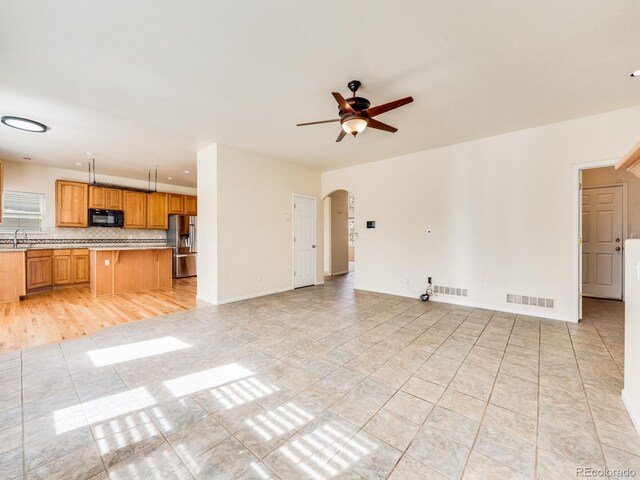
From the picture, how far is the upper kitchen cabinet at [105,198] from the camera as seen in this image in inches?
257

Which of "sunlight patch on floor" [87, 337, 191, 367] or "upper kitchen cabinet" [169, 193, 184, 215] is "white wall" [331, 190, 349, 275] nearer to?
"upper kitchen cabinet" [169, 193, 184, 215]

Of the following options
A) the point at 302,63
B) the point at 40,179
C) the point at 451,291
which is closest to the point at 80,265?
the point at 40,179

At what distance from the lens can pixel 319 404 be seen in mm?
1932

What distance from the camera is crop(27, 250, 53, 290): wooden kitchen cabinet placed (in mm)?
5367

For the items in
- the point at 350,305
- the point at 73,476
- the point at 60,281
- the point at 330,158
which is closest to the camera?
the point at 73,476

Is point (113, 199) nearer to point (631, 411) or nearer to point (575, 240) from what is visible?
point (631, 411)

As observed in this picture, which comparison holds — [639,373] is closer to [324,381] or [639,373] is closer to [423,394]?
[423,394]

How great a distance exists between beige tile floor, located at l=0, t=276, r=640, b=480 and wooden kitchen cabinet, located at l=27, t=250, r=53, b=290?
3.68 meters

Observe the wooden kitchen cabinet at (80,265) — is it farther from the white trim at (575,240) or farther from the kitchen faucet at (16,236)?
the white trim at (575,240)

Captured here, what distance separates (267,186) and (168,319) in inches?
115

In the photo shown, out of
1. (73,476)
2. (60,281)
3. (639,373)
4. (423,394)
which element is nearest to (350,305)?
(423,394)

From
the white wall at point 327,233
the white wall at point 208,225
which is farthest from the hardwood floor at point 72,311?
the white wall at point 327,233

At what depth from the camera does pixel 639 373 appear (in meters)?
1.65

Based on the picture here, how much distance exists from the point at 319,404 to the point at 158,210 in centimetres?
753
